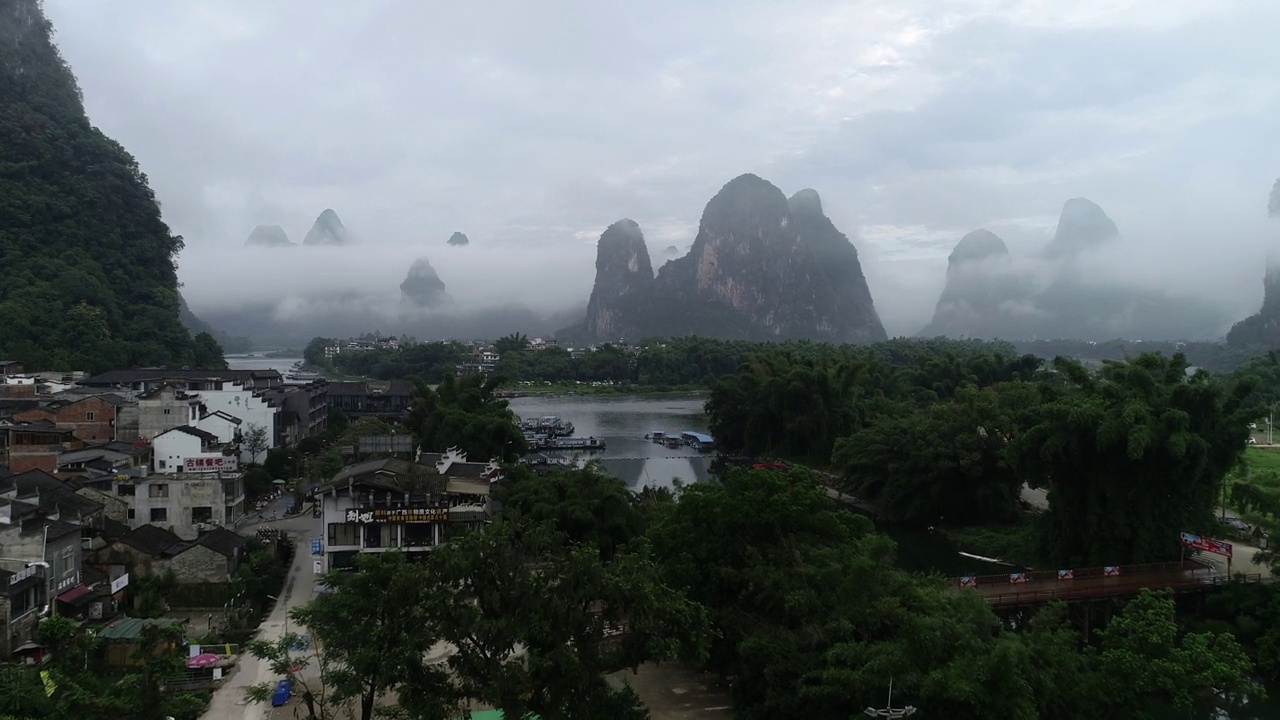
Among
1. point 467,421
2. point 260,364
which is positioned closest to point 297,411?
point 467,421

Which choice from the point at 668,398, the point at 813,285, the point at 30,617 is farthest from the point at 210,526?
the point at 813,285

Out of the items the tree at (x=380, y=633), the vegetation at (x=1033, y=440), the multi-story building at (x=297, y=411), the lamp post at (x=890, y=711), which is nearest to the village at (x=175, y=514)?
the tree at (x=380, y=633)

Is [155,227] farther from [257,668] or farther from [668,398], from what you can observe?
[257,668]

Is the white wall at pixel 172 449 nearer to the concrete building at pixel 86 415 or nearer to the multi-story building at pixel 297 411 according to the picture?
the concrete building at pixel 86 415

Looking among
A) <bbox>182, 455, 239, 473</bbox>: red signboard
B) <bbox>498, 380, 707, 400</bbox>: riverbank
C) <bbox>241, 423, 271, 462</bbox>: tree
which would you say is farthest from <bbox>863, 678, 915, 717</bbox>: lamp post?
<bbox>498, 380, 707, 400</bbox>: riverbank

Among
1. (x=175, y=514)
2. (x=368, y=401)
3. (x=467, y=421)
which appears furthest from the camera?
(x=368, y=401)

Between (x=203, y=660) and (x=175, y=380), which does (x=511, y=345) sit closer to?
(x=175, y=380)

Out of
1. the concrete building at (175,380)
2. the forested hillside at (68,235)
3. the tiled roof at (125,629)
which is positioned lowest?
the tiled roof at (125,629)
